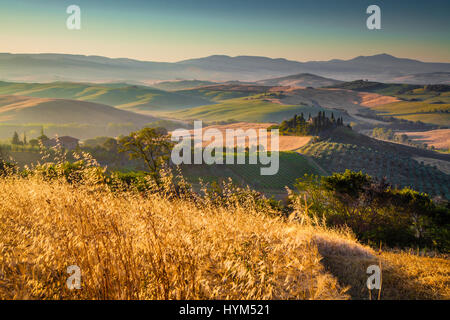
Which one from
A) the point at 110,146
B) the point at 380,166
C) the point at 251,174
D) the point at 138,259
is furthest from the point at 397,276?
the point at 380,166

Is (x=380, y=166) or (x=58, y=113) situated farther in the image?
(x=58, y=113)

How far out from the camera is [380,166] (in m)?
64.1

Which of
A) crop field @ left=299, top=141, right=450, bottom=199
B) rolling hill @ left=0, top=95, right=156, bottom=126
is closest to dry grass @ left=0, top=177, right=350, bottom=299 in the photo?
crop field @ left=299, top=141, right=450, bottom=199

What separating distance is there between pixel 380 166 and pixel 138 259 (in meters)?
70.5

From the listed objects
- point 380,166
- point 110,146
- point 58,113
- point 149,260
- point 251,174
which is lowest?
point 380,166

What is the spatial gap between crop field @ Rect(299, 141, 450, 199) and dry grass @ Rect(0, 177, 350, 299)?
5993 cm

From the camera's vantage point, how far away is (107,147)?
54625mm

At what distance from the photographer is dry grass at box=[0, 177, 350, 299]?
2.72 m

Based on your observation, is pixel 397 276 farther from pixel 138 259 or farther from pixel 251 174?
pixel 251 174

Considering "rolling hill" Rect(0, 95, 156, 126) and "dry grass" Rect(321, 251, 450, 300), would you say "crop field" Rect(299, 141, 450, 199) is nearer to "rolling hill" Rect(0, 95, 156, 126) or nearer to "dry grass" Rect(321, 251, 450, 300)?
"dry grass" Rect(321, 251, 450, 300)

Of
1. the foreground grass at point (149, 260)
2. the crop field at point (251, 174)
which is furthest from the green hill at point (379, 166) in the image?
the foreground grass at point (149, 260)

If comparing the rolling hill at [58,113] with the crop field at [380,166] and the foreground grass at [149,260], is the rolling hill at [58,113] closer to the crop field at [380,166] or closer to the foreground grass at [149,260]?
the crop field at [380,166]

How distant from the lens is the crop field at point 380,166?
57.2 metres

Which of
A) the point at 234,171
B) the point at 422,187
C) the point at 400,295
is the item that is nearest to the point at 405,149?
the point at 422,187
